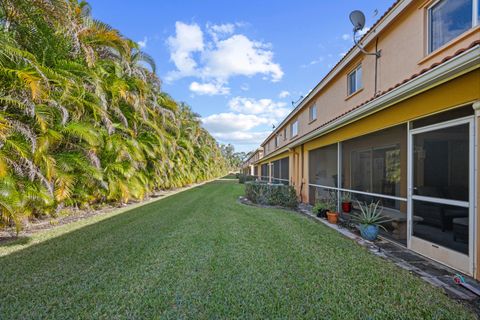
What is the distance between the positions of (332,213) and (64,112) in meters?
8.60

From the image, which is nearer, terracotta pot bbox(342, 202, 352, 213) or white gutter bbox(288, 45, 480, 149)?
white gutter bbox(288, 45, 480, 149)

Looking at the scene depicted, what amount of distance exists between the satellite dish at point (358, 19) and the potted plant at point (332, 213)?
6.15 metres

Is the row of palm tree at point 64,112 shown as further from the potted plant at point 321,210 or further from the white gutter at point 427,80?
the white gutter at point 427,80

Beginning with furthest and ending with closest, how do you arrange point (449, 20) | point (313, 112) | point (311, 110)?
point (311, 110) < point (313, 112) < point (449, 20)

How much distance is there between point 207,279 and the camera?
376 cm

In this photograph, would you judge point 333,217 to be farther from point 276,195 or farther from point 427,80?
point 427,80

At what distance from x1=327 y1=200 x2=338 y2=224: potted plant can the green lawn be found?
4.80 ft

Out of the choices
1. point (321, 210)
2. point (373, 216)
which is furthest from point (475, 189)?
point (321, 210)

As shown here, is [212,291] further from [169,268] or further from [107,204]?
[107,204]

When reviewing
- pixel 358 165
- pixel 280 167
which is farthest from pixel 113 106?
pixel 280 167

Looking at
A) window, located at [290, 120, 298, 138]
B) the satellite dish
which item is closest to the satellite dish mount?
the satellite dish

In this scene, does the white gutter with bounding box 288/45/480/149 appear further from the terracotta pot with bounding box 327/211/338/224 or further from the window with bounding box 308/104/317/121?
the window with bounding box 308/104/317/121

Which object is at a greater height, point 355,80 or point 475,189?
point 355,80

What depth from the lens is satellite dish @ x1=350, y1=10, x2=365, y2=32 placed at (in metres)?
8.19
